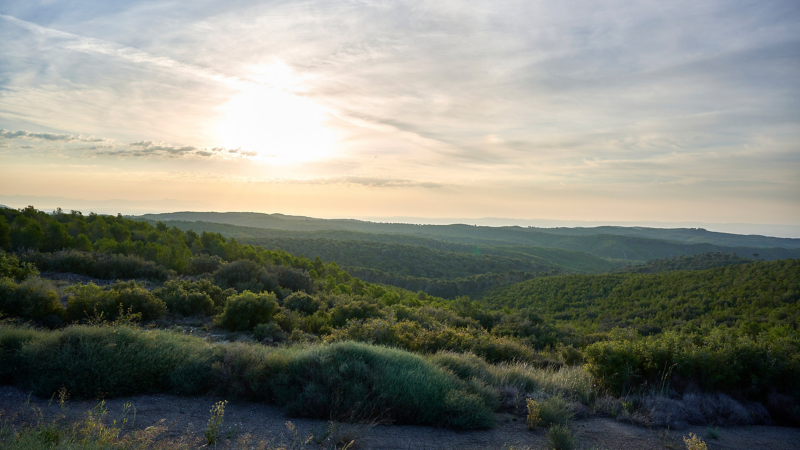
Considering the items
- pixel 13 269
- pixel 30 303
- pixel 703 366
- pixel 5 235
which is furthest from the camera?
pixel 5 235

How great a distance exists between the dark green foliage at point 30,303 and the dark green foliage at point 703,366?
11980 mm

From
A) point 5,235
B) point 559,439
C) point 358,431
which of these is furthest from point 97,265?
point 559,439

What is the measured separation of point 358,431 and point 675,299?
3315cm

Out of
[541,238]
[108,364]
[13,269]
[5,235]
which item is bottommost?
[541,238]

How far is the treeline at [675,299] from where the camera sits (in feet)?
75.7

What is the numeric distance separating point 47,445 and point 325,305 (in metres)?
10.1

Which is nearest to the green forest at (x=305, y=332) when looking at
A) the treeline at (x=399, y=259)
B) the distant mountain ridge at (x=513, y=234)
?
the treeline at (x=399, y=259)

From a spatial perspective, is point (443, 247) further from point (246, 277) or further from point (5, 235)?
point (5, 235)

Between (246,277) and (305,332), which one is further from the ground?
(246,277)

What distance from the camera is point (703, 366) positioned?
7.06m

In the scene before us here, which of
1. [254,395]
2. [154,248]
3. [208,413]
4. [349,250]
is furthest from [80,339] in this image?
[349,250]

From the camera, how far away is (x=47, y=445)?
3.59 m

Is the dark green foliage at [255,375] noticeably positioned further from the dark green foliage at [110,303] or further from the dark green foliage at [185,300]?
the dark green foliage at [185,300]

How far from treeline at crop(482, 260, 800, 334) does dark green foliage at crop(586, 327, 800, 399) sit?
33.4 ft
